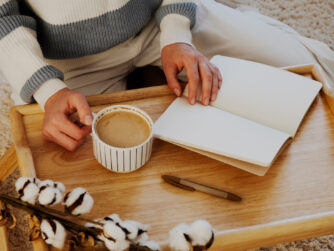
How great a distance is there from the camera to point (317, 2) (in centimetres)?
174

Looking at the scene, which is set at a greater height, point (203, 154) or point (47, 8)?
point (47, 8)

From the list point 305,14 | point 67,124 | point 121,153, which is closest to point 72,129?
point 67,124

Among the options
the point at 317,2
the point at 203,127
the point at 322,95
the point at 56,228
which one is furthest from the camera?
the point at 317,2

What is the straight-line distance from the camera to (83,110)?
2.13ft

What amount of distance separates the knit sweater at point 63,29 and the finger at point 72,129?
0.30 feet

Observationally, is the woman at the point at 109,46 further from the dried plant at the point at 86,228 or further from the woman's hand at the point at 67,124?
the dried plant at the point at 86,228

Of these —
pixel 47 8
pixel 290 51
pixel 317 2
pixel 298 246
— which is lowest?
pixel 298 246

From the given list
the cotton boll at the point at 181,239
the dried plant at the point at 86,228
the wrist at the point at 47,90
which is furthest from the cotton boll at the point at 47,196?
the wrist at the point at 47,90

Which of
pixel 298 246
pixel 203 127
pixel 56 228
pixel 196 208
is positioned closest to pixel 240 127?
pixel 203 127

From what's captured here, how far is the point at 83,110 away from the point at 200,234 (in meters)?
0.36

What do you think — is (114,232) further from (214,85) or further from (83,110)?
(214,85)

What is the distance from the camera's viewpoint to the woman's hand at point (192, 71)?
0.73 m

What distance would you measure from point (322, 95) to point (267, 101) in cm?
14

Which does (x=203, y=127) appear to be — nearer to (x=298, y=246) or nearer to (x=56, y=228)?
(x=56, y=228)
